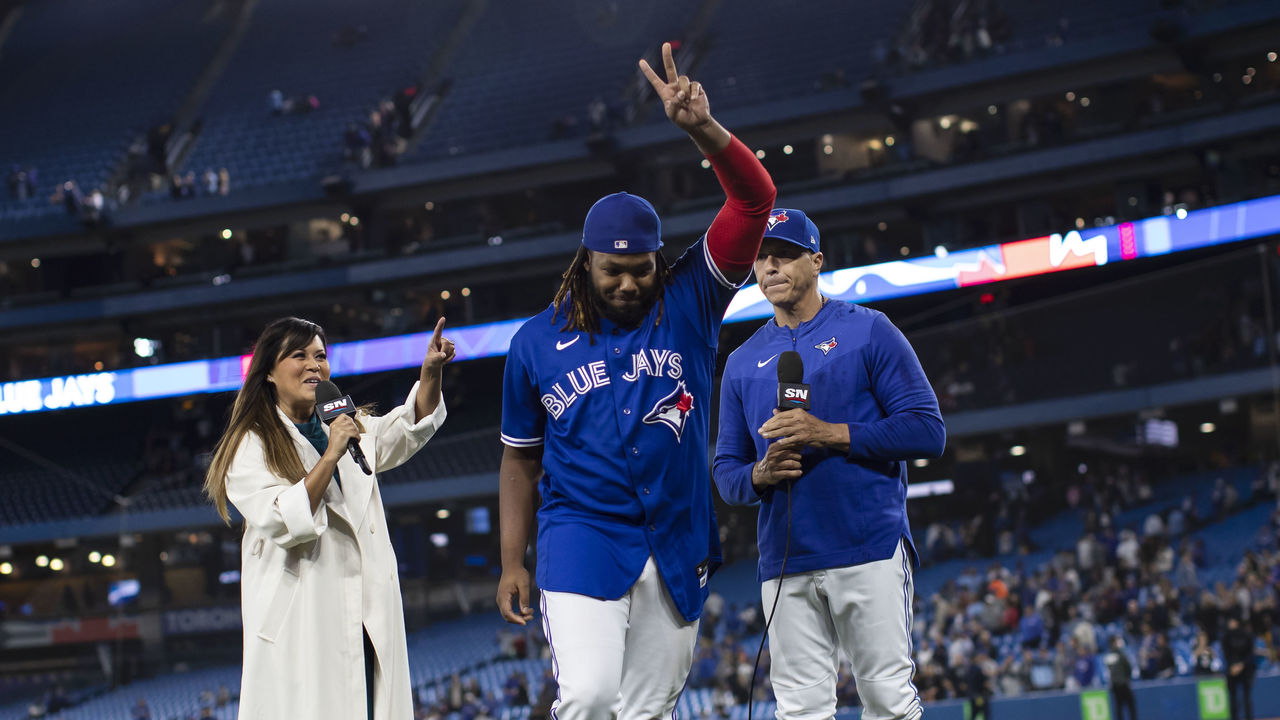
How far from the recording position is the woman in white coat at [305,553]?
3373 millimetres

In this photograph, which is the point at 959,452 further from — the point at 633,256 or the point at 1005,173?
the point at 1005,173

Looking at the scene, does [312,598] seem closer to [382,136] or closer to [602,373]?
[602,373]

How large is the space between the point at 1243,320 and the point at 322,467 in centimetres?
999

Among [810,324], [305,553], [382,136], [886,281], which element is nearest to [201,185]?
[382,136]

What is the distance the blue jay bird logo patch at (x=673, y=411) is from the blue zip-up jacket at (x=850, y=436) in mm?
584

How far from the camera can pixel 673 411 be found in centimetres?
290

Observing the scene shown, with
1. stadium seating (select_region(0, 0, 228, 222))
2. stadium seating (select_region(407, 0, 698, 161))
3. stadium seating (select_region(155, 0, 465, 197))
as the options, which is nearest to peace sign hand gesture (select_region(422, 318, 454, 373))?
stadium seating (select_region(407, 0, 698, 161))

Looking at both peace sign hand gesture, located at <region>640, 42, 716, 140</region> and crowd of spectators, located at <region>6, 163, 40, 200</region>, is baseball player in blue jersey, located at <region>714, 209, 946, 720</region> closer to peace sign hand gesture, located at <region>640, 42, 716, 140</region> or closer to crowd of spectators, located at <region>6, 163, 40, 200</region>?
peace sign hand gesture, located at <region>640, 42, 716, 140</region>

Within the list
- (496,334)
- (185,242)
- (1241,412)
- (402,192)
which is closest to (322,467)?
(1241,412)

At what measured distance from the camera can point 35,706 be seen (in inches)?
450

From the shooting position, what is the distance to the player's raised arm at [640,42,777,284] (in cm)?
275

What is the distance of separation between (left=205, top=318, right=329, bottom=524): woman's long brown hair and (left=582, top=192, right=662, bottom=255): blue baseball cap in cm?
118

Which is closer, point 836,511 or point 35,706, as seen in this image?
point 836,511

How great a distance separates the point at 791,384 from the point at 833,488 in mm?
372
